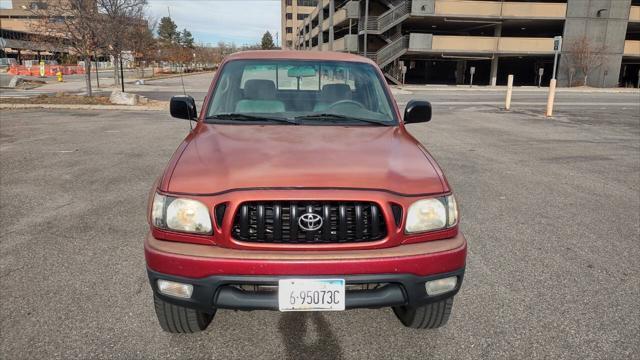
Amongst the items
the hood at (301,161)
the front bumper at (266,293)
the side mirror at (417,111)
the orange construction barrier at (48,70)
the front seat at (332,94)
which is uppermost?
the orange construction barrier at (48,70)

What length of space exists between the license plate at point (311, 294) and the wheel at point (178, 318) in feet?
1.88

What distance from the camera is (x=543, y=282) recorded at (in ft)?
11.2

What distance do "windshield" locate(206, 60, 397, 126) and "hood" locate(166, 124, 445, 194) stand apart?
263 mm

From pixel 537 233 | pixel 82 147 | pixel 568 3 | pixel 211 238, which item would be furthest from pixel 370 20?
pixel 211 238

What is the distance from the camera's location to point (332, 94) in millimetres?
3590

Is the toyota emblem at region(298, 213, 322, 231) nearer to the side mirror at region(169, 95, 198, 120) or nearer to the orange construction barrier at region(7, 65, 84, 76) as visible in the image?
A: the side mirror at region(169, 95, 198, 120)

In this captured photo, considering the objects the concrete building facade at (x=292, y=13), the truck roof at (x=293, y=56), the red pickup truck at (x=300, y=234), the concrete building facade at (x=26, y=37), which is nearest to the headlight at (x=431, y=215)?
the red pickup truck at (x=300, y=234)

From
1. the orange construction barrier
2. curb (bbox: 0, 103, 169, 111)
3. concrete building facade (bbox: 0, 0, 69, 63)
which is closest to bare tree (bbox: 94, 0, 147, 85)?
concrete building facade (bbox: 0, 0, 69, 63)

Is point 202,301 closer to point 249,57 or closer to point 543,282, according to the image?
point 249,57

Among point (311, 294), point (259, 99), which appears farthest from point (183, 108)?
point (311, 294)

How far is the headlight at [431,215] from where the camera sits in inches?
92.0

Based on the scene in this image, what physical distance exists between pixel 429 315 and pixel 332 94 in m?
1.85

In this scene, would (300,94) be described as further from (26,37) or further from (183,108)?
(26,37)

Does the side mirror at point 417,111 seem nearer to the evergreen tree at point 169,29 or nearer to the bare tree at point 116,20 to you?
the bare tree at point 116,20
